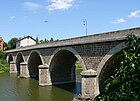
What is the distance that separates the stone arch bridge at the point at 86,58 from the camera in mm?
17297

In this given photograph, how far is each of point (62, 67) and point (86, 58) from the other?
11.9 meters

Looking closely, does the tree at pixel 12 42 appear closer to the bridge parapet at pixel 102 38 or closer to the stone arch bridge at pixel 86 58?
the stone arch bridge at pixel 86 58

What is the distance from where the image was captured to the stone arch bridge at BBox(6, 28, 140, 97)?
56.7 ft

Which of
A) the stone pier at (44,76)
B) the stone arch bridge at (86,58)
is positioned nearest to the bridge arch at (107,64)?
A: the stone arch bridge at (86,58)

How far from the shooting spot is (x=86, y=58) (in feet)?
67.5

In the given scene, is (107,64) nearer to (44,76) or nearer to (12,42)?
(44,76)

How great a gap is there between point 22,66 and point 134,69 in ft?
131

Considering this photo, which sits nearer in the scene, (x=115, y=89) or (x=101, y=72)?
(x=115, y=89)

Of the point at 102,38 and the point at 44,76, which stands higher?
the point at 102,38

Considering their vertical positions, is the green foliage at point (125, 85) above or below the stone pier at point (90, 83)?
above

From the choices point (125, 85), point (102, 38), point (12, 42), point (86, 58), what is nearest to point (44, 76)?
point (86, 58)

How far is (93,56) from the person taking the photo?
768 inches

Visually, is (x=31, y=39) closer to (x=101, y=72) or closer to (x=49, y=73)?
(x=49, y=73)

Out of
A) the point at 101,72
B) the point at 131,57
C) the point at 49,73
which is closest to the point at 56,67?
the point at 49,73
